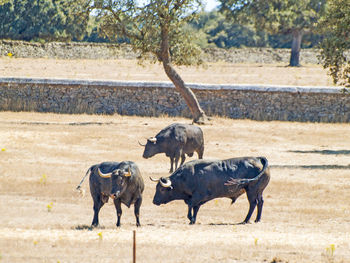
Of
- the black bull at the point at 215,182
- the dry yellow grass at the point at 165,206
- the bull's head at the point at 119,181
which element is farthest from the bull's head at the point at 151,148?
the bull's head at the point at 119,181

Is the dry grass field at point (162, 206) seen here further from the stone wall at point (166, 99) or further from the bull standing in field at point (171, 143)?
the stone wall at point (166, 99)

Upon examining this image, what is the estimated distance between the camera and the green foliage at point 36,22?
73500 millimetres

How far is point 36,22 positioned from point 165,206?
5951 cm

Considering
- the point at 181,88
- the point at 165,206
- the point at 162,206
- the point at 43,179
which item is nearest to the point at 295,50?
the point at 181,88

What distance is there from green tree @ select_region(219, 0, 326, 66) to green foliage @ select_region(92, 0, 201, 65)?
72.8 feet

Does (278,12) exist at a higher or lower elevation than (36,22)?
higher

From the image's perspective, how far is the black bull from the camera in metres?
15.8

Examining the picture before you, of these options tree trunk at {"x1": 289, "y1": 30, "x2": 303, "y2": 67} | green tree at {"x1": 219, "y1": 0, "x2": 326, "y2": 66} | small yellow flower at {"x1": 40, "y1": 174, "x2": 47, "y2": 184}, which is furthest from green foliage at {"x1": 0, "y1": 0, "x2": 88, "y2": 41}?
small yellow flower at {"x1": 40, "y1": 174, "x2": 47, "y2": 184}

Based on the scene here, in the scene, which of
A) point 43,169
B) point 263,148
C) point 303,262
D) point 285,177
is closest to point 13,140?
point 43,169

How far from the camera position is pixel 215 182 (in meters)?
15.9

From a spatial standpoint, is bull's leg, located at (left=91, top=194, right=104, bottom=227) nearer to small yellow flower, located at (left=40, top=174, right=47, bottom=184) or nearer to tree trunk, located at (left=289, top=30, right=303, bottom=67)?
small yellow flower, located at (left=40, top=174, right=47, bottom=184)

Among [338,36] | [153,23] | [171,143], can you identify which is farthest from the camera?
[153,23]

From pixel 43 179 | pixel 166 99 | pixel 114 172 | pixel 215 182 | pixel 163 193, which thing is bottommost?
pixel 166 99

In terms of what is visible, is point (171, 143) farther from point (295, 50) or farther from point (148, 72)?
point (295, 50)
